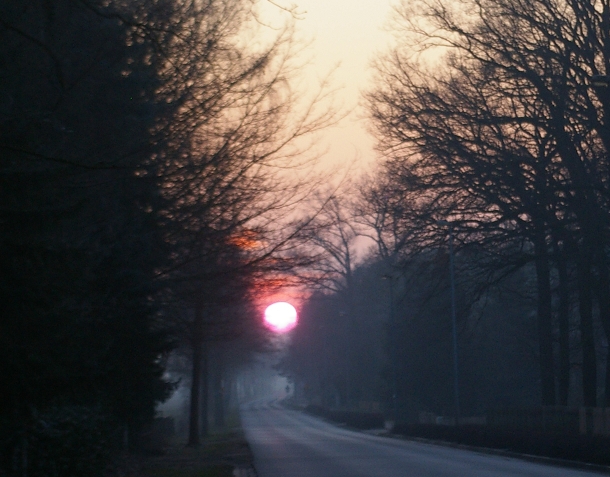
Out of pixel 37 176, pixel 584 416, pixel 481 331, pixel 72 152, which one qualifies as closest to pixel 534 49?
pixel 584 416

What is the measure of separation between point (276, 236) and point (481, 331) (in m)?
46.8

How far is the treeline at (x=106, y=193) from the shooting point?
8586 mm

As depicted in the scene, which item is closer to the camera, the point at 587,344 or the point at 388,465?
the point at 388,465

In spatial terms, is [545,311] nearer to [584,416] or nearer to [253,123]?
[584,416]

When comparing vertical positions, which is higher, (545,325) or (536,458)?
(545,325)

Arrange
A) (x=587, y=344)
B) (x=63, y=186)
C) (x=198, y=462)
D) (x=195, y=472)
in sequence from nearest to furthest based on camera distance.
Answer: (x=63, y=186)
(x=195, y=472)
(x=198, y=462)
(x=587, y=344)

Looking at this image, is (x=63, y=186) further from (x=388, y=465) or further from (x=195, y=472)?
(x=388, y=465)

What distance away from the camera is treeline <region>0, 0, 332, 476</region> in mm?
8586

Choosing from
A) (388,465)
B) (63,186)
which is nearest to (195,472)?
(388,465)

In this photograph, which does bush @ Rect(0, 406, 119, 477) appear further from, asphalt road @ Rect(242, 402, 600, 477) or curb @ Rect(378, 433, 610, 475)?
curb @ Rect(378, 433, 610, 475)

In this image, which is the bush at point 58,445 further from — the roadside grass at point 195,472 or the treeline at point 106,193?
the roadside grass at point 195,472

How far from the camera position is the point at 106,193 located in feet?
37.6

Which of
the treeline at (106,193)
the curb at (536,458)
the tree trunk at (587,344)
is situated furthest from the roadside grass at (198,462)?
the tree trunk at (587,344)

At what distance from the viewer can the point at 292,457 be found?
25859mm
